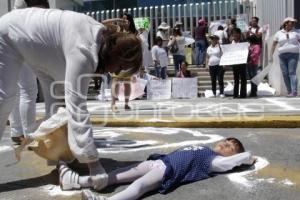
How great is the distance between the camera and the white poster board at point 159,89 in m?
14.6

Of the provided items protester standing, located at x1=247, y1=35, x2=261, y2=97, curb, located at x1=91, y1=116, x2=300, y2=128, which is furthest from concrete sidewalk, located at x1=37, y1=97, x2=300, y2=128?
protester standing, located at x1=247, y1=35, x2=261, y2=97

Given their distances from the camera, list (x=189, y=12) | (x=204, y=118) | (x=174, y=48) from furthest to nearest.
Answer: (x=189, y=12)
(x=174, y=48)
(x=204, y=118)

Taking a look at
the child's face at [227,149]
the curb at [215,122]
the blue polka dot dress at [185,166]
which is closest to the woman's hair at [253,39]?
the curb at [215,122]

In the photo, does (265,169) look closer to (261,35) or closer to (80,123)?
(80,123)

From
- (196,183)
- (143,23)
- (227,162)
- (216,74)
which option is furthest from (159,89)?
(196,183)

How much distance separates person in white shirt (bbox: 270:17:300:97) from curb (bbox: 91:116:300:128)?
16.0 feet

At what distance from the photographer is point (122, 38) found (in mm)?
4453

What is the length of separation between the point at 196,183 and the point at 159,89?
10081 mm

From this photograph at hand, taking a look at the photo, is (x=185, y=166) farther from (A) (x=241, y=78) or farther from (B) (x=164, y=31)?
(B) (x=164, y=31)

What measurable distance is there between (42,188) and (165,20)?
53.7ft

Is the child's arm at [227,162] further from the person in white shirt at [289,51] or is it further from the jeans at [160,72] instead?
the jeans at [160,72]

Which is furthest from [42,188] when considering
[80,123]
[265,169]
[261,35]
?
[261,35]

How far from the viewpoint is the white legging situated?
4.32m

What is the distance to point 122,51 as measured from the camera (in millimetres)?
4414
